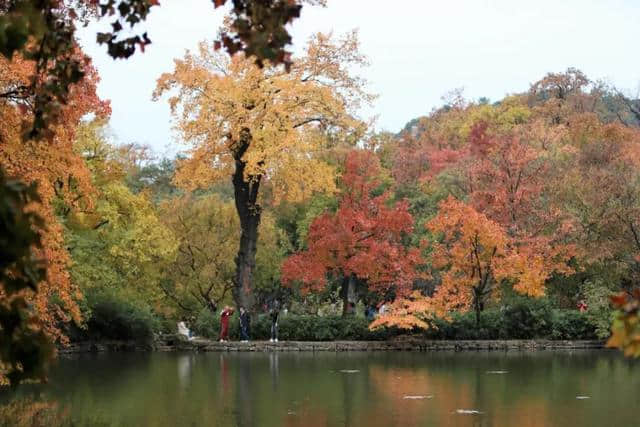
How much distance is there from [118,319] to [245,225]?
536cm

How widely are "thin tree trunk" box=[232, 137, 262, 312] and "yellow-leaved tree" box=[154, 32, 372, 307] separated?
35 mm

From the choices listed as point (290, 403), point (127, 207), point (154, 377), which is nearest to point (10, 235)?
point (290, 403)

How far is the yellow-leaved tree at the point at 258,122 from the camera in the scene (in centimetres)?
3303

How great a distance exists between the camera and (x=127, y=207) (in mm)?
31844

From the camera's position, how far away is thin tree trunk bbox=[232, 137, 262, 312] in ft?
112

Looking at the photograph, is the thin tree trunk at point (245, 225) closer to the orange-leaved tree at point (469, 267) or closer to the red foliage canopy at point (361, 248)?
the red foliage canopy at point (361, 248)

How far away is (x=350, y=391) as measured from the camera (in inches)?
760

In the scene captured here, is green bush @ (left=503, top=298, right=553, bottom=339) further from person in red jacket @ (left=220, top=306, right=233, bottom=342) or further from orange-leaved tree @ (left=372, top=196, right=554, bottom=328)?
person in red jacket @ (left=220, top=306, right=233, bottom=342)

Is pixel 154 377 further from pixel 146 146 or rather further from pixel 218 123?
pixel 146 146

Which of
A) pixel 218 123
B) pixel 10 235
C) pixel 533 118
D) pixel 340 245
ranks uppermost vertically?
pixel 533 118

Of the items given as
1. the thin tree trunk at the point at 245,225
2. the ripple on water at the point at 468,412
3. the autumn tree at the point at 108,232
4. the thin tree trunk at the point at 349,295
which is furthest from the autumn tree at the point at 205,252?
the ripple on water at the point at 468,412

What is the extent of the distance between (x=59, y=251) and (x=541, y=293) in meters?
19.8

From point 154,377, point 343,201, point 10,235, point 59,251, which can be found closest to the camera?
point 10,235

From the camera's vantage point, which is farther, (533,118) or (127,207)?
(533,118)
